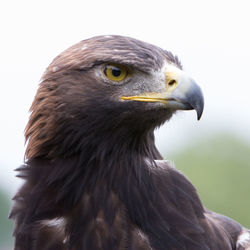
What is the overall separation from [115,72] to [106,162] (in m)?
0.66

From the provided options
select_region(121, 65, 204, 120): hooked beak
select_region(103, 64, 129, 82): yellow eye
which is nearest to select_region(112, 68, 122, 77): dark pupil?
select_region(103, 64, 129, 82): yellow eye

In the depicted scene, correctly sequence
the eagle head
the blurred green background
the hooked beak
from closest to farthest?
the hooked beak, the eagle head, the blurred green background

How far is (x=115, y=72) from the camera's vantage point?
477 centimetres

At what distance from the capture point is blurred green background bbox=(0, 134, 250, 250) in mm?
27906

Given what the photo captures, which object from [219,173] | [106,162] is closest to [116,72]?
[106,162]

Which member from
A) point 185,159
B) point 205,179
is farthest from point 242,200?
point 185,159

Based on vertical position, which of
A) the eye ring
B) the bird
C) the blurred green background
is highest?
the eye ring

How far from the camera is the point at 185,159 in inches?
1330

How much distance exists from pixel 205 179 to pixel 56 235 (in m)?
26.0

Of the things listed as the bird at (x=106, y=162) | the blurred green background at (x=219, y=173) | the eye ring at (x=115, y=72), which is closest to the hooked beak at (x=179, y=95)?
the bird at (x=106, y=162)

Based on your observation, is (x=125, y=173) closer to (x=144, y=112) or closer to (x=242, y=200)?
(x=144, y=112)

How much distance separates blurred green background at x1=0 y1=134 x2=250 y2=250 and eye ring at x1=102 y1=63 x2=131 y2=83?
20.5 metres

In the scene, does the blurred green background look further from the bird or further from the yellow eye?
the yellow eye

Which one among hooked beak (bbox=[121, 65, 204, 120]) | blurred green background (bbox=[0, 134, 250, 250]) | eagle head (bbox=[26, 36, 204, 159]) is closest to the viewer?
hooked beak (bbox=[121, 65, 204, 120])
